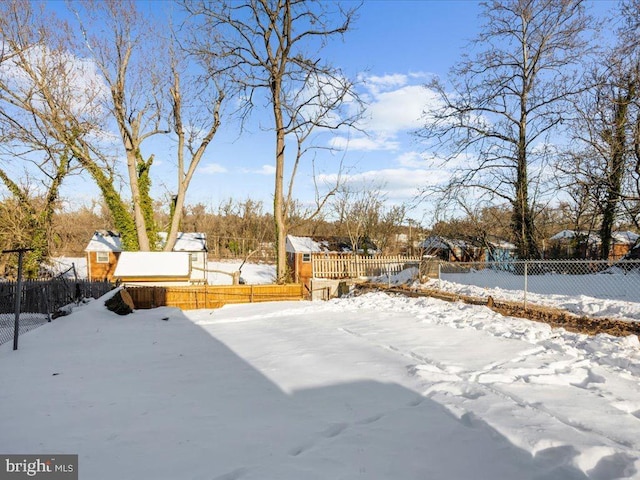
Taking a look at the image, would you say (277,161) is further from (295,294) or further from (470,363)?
(470,363)

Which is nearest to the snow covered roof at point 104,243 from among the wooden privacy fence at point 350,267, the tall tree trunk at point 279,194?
the tall tree trunk at point 279,194

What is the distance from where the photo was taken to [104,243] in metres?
27.0

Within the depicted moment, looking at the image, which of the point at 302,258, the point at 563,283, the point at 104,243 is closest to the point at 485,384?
the point at 563,283

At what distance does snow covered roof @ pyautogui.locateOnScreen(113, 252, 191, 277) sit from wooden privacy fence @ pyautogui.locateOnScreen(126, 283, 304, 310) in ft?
17.5

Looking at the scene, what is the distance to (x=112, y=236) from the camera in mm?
28328

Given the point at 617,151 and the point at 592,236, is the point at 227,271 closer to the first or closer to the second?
the point at 617,151

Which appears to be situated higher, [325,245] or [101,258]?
[325,245]

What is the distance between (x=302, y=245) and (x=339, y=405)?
22515 mm

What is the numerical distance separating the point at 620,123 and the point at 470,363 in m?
14.4

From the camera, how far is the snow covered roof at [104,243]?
26.4 m

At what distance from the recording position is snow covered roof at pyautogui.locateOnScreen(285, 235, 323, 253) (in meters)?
25.6

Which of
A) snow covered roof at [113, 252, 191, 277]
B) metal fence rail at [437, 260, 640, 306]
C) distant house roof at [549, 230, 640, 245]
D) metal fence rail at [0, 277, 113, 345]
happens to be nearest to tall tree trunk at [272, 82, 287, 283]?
snow covered roof at [113, 252, 191, 277]

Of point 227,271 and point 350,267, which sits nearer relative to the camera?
point 350,267

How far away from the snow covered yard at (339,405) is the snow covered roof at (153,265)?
11243 millimetres
